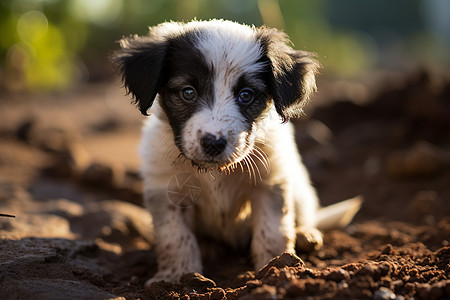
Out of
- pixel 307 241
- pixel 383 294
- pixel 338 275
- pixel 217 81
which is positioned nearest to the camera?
A: pixel 383 294

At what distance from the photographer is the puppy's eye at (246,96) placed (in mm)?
3305

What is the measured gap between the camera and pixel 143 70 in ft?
11.0

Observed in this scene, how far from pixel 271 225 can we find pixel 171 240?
0.75 metres

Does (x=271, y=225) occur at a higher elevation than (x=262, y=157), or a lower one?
lower

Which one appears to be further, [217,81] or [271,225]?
[271,225]

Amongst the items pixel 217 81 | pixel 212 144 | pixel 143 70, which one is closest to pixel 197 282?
pixel 212 144

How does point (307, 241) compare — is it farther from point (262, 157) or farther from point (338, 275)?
point (338, 275)

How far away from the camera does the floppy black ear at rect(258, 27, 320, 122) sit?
335 cm

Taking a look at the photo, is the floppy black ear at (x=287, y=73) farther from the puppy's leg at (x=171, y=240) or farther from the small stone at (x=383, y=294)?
the small stone at (x=383, y=294)

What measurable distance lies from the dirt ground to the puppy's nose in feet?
2.54

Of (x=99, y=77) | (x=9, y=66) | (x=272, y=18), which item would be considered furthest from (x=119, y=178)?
(x=99, y=77)

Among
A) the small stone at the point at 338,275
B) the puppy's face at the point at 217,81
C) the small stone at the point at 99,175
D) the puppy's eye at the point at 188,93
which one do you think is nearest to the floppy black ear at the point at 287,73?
the puppy's face at the point at 217,81

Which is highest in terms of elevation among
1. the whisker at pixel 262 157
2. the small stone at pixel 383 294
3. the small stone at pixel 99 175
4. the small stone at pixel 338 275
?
the small stone at pixel 99 175

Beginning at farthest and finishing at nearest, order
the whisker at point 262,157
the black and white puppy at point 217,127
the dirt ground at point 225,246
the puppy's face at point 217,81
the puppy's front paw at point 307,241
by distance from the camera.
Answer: the puppy's front paw at point 307,241
the whisker at point 262,157
the black and white puppy at point 217,127
the puppy's face at point 217,81
the dirt ground at point 225,246
